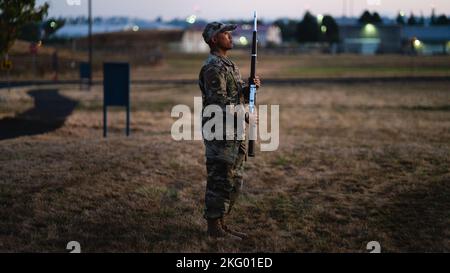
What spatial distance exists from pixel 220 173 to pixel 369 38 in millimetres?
93729

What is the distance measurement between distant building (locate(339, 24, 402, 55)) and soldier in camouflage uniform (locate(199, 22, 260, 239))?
88080 millimetres

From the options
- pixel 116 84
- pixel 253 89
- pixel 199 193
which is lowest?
pixel 199 193

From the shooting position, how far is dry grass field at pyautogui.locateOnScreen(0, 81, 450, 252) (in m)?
5.77

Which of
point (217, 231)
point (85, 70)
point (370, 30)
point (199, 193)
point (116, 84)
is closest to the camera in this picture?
point (217, 231)

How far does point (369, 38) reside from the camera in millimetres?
94500

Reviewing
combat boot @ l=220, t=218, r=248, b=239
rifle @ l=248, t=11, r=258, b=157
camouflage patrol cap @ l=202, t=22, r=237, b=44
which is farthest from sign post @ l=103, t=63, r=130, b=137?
combat boot @ l=220, t=218, r=248, b=239

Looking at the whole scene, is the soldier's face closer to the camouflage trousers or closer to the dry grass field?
the camouflage trousers

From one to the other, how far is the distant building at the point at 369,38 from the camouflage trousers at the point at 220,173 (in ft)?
289

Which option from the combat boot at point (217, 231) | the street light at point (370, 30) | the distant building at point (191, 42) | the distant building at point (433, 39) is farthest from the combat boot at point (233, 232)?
the distant building at point (191, 42)

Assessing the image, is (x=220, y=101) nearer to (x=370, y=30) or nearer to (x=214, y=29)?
(x=214, y=29)

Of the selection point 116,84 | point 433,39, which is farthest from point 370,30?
point 116,84

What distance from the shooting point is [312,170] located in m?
9.17

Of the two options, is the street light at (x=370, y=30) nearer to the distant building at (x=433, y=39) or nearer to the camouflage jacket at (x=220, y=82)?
the distant building at (x=433, y=39)
